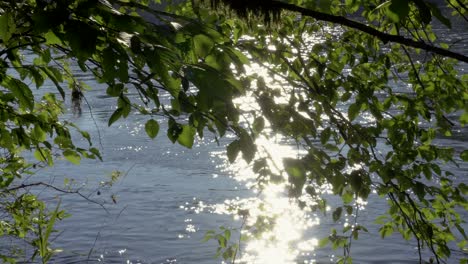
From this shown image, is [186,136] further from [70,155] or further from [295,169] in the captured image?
[70,155]

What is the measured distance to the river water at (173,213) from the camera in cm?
1152

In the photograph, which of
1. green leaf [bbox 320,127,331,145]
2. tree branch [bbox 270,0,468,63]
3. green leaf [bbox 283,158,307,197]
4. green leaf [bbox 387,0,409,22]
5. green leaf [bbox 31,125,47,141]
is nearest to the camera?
green leaf [bbox 387,0,409,22]

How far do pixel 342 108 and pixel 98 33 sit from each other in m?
18.2

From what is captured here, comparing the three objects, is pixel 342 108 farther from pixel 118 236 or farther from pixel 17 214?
pixel 17 214

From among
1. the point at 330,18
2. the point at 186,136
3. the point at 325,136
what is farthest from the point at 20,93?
the point at 325,136

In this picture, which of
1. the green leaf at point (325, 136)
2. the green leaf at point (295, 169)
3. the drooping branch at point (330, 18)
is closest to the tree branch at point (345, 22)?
the drooping branch at point (330, 18)

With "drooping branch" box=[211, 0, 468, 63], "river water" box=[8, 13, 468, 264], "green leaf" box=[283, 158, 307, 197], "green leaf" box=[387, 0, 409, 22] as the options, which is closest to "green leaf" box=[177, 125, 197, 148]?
"green leaf" box=[283, 158, 307, 197]

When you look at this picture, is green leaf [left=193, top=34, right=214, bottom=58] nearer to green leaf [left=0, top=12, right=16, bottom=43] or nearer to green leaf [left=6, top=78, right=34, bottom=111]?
green leaf [left=0, top=12, right=16, bottom=43]

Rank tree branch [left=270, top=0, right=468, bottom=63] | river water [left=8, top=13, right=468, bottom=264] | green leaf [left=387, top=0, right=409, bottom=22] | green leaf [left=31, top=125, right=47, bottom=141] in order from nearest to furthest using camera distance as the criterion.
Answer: green leaf [left=387, top=0, right=409, bottom=22]
tree branch [left=270, top=0, right=468, bottom=63]
green leaf [left=31, top=125, right=47, bottom=141]
river water [left=8, top=13, right=468, bottom=264]

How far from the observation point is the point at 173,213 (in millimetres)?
13531

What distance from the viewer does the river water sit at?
37.8ft

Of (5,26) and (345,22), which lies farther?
(345,22)

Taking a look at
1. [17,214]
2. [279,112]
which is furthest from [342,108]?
[279,112]

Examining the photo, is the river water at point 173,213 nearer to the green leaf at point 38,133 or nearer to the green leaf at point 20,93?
the green leaf at point 38,133
